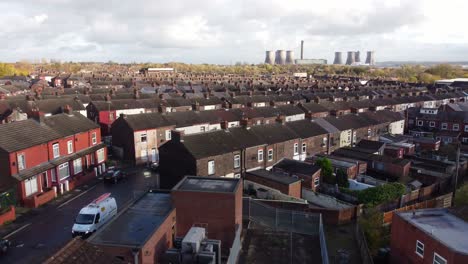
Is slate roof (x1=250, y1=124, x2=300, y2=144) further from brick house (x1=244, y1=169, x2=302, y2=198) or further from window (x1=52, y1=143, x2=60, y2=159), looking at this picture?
window (x1=52, y1=143, x2=60, y2=159)

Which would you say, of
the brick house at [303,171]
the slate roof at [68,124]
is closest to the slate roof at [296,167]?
the brick house at [303,171]

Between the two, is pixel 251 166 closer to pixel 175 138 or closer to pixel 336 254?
pixel 175 138

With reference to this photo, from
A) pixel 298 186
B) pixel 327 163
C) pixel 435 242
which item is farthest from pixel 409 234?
pixel 327 163

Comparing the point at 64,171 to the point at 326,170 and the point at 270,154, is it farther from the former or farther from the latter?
the point at 326,170

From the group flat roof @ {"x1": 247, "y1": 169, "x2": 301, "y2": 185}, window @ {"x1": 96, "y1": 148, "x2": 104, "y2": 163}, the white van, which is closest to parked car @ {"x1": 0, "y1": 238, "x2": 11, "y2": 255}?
the white van

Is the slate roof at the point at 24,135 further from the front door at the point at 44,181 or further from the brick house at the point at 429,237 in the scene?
the brick house at the point at 429,237

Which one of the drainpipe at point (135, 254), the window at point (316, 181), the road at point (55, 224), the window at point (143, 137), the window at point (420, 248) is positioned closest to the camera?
the drainpipe at point (135, 254)
